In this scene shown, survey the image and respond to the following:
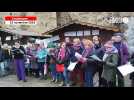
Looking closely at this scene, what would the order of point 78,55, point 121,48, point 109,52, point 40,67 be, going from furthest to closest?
point 40,67, point 78,55, point 109,52, point 121,48

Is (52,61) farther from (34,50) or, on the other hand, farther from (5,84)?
(5,84)

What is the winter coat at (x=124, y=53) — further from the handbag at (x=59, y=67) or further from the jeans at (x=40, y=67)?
the jeans at (x=40, y=67)

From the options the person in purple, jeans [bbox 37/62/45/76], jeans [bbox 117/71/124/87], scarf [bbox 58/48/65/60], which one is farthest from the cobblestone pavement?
the person in purple

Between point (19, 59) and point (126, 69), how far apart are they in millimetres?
2050

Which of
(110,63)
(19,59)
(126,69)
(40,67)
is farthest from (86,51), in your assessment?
(19,59)

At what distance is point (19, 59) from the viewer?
8352mm

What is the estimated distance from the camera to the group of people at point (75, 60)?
26.6 feet

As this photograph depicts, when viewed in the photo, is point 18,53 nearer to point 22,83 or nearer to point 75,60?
point 22,83

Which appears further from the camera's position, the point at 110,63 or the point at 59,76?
the point at 59,76

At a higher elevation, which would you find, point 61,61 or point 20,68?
point 61,61

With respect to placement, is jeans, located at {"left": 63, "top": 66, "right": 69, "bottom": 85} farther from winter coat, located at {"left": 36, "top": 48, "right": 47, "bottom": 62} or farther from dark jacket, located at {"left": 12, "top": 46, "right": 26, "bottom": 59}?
dark jacket, located at {"left": 12, "top": 46, "right": 26, "bottom": 59}

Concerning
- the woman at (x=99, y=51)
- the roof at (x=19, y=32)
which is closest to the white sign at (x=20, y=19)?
the roof at (x=19, y=32)

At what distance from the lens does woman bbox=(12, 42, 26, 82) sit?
8.30 metres
